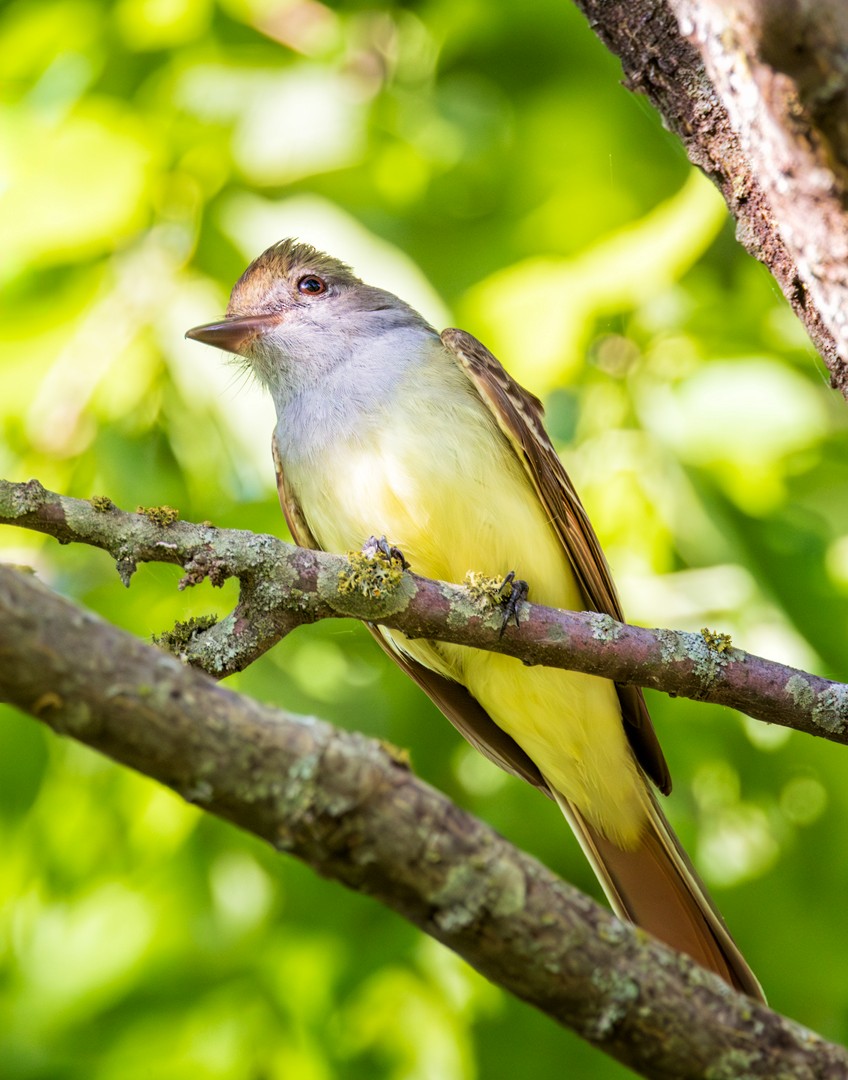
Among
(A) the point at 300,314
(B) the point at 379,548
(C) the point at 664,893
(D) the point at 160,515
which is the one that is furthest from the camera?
(A) the point at 300,314

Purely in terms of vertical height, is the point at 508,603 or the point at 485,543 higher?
the point at 485,543

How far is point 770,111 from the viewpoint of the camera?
84.0 inches

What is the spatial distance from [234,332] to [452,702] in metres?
1.70

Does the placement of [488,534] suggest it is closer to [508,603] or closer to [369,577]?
[508,603]

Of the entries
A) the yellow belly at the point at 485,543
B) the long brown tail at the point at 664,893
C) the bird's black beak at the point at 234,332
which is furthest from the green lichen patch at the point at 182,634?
the long brown tail at the point at 664,893

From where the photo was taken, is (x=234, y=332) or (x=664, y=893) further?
(x=234, y=332)

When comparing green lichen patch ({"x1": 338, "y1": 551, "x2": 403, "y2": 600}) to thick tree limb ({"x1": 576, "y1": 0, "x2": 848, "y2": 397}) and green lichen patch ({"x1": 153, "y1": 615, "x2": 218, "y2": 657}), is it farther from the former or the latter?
thick tree limb ({"x1": 576, "y1": 0, "x2": 848, "y2": 397})

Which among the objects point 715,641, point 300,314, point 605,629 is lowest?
point 715,641

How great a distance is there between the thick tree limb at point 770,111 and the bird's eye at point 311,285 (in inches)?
98.5

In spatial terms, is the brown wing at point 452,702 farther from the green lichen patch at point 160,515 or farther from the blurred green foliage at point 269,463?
the green lichen patch at point 160,515

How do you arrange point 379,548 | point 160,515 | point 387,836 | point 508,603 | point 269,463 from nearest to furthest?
1. point 387,836
2. point 160,515
3. point 508,603
4. point 379,548
5. point 269,463

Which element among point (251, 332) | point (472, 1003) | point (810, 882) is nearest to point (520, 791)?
point (472, 1003)

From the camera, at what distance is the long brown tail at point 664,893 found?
3941 mm

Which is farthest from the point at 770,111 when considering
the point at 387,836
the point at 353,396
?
the point at 353,396
